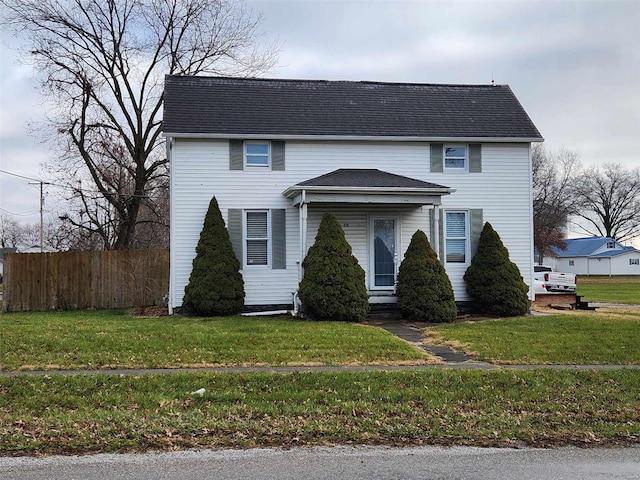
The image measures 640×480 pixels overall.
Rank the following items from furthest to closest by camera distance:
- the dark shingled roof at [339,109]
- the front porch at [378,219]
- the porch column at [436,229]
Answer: the dark shingled roof at [339,109] → the porch column at [436,229] → the front porch at [378,219]

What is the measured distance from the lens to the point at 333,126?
17.9 m

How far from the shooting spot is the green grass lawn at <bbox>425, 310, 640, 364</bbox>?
10.4 meters

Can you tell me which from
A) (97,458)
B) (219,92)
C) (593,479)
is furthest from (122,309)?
(593,479)

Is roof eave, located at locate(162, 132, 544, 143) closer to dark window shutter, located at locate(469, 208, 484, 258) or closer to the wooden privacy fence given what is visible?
dark window shutter, located at locate(469, 208, 484, 258)

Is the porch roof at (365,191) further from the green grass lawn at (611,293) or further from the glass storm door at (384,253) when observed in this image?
the green grass lawn at (611,293)

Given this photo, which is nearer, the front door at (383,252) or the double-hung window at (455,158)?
the front door at (383,252)

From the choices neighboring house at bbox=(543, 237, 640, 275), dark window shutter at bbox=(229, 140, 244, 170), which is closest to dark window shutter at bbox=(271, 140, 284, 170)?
dark window shutter at bbox=(229, 140, 244, 170)

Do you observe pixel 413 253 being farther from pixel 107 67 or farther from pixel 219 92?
pixel 107 67

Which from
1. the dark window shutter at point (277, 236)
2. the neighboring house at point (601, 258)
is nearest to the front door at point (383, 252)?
the dark window shutter at point (277, 236)

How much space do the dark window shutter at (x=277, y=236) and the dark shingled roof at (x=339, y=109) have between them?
224cm

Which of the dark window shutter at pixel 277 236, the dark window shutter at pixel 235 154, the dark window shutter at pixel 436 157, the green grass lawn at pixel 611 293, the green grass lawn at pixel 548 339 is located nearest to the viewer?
the green grass lawn at pixel 548 339

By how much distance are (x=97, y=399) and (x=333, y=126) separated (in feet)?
39.6

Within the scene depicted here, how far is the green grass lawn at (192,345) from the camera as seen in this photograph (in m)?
9.70

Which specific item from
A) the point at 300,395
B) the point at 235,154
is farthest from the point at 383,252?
the point at 300,395
